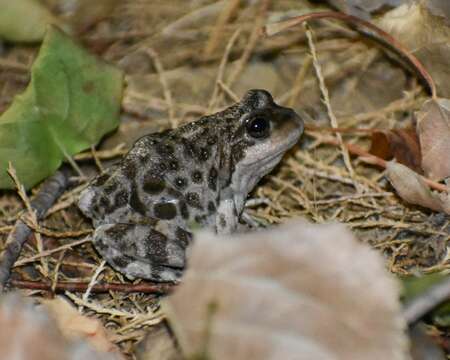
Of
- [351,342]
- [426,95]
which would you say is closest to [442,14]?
[426,95]

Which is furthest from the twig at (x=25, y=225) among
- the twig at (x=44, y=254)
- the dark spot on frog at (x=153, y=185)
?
the dark spot on frog at (x=153, y=185)

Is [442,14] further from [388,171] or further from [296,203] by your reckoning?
[296,203]

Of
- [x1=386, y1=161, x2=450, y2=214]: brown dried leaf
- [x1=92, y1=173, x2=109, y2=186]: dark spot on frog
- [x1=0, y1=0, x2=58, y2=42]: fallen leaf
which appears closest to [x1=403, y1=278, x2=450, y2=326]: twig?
[x1=386, y1=161, x2=450, y2=214]: brown dried leaf

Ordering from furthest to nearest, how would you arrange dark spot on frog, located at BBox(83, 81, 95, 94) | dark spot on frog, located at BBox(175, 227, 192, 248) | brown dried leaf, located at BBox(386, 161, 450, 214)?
dark spot on frog, located at BBox(83, 81, 95, 94)
dark spot on frog, located at BBox(175, 227, 192, 248)
brown dried leaf, located at BBox(386, 161, 450, 214)

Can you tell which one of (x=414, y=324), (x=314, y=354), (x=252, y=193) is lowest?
(x=252, y=193)

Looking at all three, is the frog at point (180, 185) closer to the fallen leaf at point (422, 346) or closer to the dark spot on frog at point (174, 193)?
the dark spot on frog at point (174, 193)

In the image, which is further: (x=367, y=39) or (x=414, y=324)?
(x=367, y=39)

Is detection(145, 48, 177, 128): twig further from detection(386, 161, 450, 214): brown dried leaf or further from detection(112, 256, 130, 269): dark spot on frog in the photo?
detection(386, 161, 450, 214): brown dried leaf
